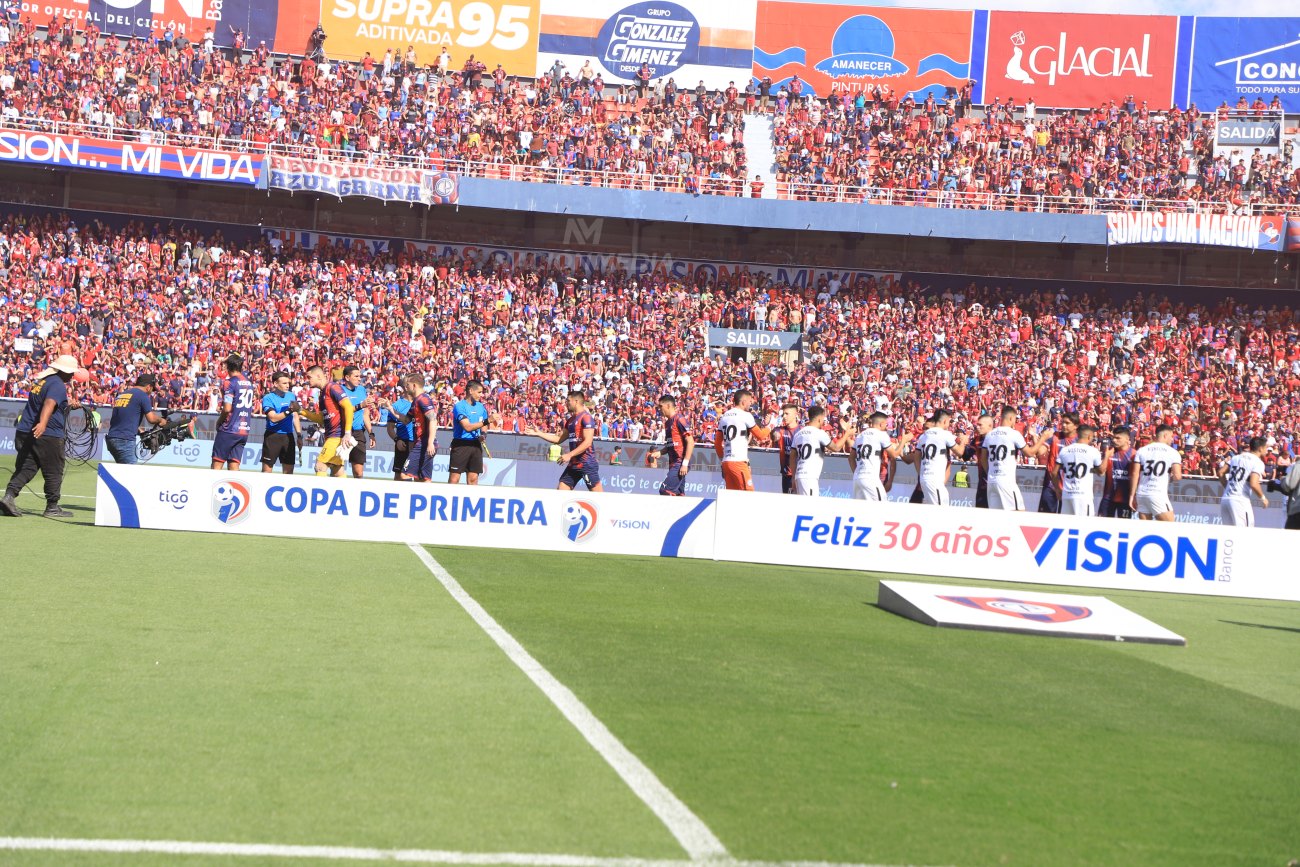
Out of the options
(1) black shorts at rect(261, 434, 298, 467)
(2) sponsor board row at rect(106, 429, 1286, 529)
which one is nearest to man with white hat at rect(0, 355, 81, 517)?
(1) black shorts at rect(261, 434, 298, 467)

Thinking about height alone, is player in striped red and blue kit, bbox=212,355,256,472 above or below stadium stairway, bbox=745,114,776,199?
below

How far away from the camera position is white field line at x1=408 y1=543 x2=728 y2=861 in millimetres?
4406

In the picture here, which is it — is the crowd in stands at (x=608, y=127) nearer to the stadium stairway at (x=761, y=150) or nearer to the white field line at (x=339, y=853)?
the stadium stairway at (x=761, y=150)

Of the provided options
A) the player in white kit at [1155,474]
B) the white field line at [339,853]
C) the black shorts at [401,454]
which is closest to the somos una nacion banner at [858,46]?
the black shorts at [401,454]

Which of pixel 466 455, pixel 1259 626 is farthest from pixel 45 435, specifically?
pixel 1259 626

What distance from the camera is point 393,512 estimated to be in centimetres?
1475

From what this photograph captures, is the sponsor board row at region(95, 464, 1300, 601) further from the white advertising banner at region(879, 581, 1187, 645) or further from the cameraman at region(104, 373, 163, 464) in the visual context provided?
the white advertising banner at region(879, 581, 1187, 645)

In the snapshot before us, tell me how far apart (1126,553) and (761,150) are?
31874mm

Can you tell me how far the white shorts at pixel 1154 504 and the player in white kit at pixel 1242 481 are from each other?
73 cm

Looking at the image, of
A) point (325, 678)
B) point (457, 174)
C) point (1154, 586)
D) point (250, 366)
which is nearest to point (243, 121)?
point (457, 174)

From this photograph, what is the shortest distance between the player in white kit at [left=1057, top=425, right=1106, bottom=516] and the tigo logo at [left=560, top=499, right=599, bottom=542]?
591 centimetres

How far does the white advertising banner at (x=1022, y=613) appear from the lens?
10289mm

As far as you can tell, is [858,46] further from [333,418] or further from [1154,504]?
[333,418]

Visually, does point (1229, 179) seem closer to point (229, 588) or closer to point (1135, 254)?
point (1135, 254)
